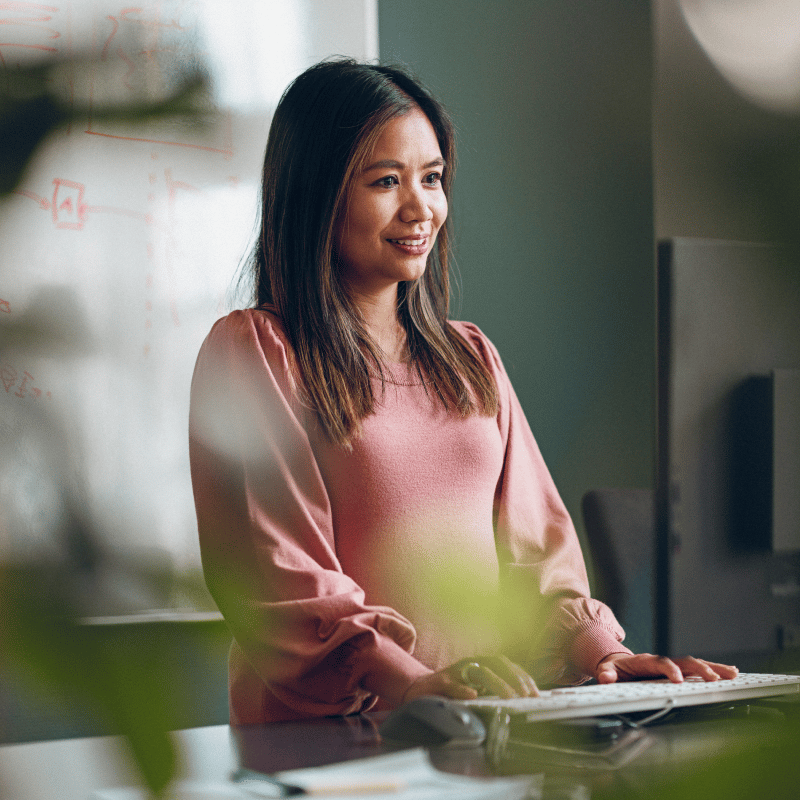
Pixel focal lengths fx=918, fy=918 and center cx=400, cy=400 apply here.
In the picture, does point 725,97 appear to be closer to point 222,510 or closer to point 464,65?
point 222,510

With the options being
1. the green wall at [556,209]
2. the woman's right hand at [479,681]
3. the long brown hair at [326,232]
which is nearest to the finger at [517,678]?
the woman's right hand at [479,681]

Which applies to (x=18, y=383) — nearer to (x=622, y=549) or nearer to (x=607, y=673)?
(x=607, y=673)

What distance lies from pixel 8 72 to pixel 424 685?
632 mm

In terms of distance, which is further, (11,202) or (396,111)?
(396,111)

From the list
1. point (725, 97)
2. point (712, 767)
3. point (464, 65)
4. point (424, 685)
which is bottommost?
point (424, 685)

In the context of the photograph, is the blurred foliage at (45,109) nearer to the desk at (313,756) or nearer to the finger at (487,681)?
the desk at (313,756)

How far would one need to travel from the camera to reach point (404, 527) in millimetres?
992

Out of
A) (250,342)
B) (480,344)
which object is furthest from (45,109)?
(480,344)

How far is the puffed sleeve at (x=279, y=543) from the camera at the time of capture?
0.82 metres

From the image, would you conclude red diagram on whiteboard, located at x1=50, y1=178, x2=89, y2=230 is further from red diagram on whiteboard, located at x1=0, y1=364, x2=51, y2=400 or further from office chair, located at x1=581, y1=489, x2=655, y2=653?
red diagram on whiteboard, located at x1=0, y1=364, x2=51, y2=400

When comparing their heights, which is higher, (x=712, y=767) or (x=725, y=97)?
Result: (x=725, y=97)

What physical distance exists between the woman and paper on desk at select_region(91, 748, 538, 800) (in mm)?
286

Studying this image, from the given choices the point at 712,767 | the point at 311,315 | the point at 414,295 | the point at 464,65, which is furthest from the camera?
the point at 464,65

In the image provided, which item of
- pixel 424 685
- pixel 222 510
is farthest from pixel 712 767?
pixel 222 510
